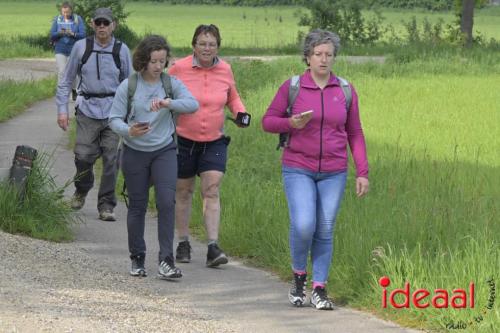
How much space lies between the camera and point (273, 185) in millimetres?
12742

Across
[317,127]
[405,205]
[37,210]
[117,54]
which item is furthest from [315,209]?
[117,54]

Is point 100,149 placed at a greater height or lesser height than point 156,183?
lesser

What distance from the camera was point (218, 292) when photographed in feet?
Result: 29.1

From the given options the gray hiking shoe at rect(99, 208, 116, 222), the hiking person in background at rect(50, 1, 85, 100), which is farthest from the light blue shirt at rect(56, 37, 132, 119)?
the hiking person in background at rect(50, 1, 85, 100)

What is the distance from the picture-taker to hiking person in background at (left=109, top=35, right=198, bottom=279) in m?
9.02

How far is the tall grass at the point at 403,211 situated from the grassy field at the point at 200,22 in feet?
70.9

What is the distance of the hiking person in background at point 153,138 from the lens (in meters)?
9.02

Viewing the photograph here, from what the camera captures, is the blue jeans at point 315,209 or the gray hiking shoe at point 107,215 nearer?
the blue jeans at point 315,209

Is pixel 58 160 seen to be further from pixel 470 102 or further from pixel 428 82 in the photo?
pixel 428 82

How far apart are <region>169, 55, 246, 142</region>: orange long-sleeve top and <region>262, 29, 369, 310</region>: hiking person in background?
4.56 ft

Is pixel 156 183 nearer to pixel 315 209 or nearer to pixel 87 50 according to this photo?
pixel 315 209

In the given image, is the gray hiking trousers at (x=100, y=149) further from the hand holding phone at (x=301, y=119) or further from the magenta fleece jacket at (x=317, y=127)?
the hand holding phone at (x=301, y=119)

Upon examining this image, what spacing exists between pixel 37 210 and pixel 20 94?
12.3 metres

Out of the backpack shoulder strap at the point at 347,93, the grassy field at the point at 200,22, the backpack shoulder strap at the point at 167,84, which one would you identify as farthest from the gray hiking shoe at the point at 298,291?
the grassy field at the point at 200,22
